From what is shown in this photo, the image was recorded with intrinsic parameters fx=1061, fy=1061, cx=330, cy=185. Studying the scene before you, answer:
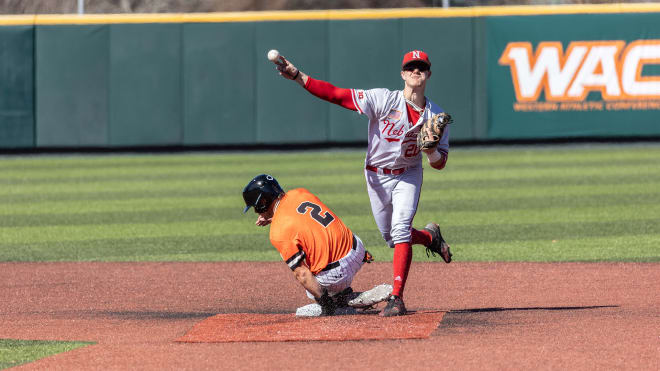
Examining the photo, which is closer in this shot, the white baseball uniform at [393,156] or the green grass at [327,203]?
the white baseball uniform at [393,156]

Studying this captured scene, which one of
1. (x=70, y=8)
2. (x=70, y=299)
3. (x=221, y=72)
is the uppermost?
(x=70, y=8)

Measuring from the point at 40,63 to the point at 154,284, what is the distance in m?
12.3

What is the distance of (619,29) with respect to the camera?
19406mm

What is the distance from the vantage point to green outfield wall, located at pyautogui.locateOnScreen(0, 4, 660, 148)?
19703 millimetres

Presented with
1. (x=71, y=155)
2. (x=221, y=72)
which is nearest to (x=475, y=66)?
(x=221, y=72)

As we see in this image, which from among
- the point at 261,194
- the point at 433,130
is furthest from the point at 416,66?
the point at 261,194

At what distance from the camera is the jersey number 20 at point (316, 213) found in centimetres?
671

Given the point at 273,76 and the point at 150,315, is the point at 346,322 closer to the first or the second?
the point at 150,315

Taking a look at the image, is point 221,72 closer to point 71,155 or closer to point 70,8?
point 71,155

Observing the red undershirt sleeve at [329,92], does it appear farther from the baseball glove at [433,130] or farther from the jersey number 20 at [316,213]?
the jersey number 20 at [316,213]

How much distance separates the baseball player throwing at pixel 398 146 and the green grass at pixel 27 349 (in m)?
2.02

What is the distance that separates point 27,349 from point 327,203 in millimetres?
7503

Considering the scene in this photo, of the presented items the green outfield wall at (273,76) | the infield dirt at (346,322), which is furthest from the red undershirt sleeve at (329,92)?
the green outfield wall at (273,76)

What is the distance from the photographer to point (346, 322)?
21.7 feet
